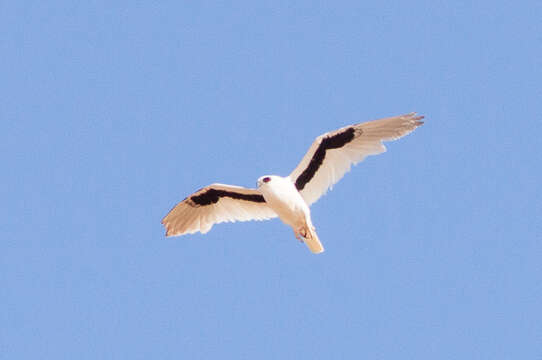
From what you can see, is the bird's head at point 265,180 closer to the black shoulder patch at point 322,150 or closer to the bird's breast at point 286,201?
the bird's breast at point 286,201

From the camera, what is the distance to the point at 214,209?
86.1 feet

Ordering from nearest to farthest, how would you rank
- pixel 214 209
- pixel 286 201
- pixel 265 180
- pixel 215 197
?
pixel 286 201, pixel 265 180, pixel 215 197, pixel 214 209

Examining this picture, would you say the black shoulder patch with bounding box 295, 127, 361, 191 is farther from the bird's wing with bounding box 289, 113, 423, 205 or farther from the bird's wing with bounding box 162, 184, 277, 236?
the bird's wing with bounding box 162, 184, 277, 236

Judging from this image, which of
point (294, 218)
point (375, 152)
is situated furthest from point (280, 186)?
point (375, 152)

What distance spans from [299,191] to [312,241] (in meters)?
1.56

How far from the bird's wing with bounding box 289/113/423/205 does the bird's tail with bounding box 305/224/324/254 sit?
120 cm

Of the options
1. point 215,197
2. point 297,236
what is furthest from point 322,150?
point 215,197

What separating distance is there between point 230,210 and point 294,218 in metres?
2.96

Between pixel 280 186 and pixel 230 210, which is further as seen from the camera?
pixel 230 210

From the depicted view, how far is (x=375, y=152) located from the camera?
2477cm

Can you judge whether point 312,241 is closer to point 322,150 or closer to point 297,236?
point 297,236

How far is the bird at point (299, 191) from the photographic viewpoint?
23.6 metres

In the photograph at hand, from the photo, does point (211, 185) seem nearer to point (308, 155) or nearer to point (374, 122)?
point (308, 155)

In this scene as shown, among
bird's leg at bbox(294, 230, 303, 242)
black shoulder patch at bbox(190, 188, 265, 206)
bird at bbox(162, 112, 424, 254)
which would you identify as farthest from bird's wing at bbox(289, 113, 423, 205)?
black shoulder patch at bbox(190, 188, 265, 206)
